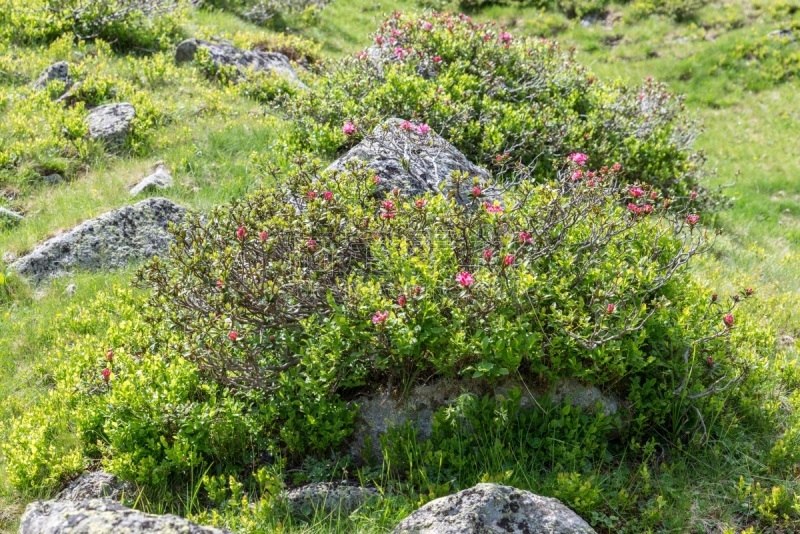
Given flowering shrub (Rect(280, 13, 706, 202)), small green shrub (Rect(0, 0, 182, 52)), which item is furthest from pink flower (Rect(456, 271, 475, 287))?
small green shrub (Rect(0, 0, 182, 52))

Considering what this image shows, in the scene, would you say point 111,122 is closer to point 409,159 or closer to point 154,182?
point 154,182

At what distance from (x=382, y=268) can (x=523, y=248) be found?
3.61 ft

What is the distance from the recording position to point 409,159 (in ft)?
24.2

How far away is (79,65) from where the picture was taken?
11.2m

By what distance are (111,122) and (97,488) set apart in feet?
20.1

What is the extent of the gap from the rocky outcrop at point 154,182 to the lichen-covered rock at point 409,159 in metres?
2.42

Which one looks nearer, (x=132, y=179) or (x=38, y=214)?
(x=38, y=214)

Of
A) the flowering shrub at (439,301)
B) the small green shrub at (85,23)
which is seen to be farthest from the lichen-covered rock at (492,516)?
the small green shrub at (85,23)

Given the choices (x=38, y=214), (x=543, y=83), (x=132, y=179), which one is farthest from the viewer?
(x=543, y=83)

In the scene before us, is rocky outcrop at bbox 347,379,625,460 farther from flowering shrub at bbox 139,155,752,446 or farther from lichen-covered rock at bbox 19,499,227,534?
lichen-covered rock at bbox 19,499,227,534

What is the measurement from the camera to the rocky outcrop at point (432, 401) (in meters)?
5.16

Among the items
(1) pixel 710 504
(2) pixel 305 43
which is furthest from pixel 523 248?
(2) pixel 305 43

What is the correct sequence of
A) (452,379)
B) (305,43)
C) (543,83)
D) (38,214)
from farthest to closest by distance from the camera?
(305,43) → (543,83) → (38,214) → (452,379)

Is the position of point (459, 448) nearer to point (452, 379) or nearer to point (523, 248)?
point (452, 379)
